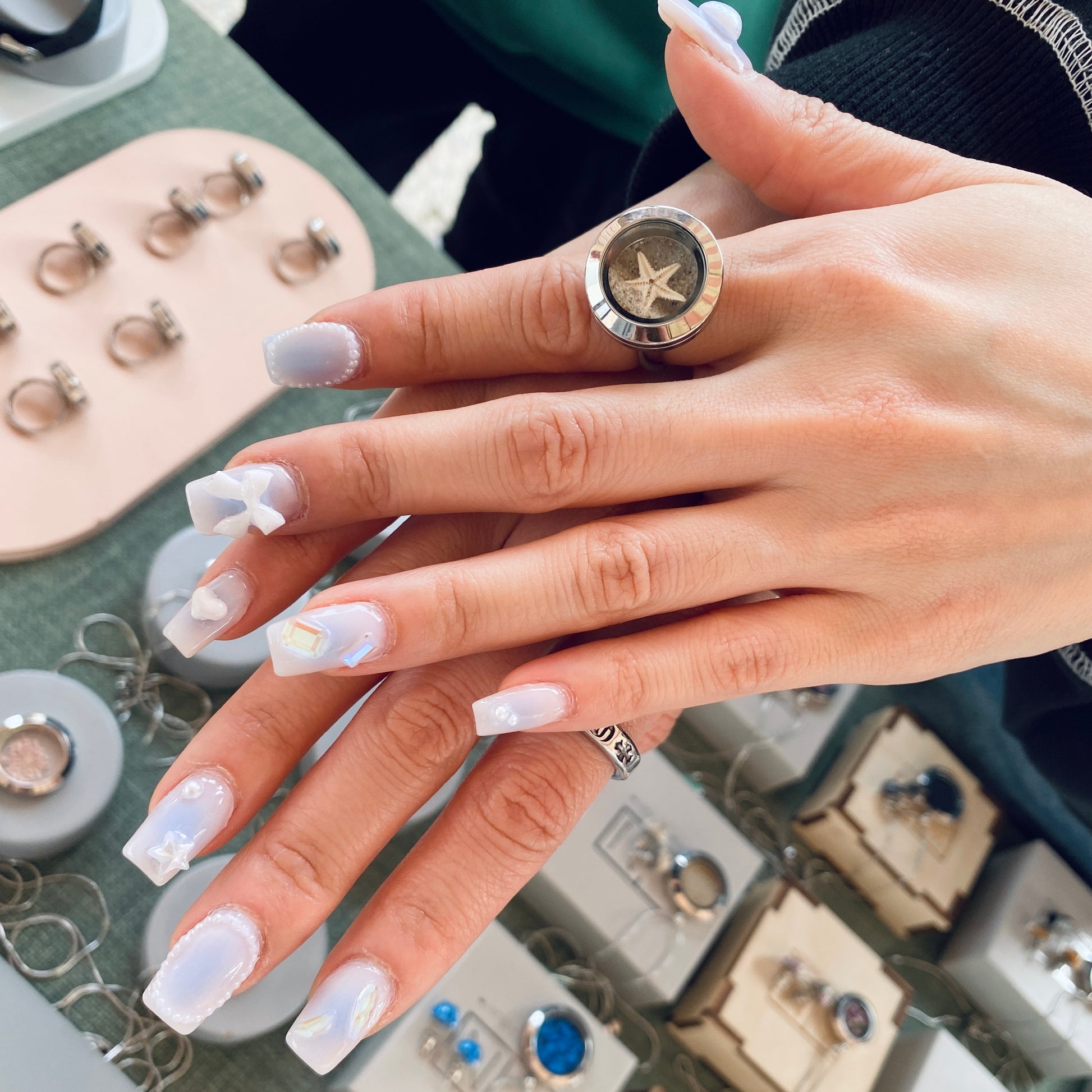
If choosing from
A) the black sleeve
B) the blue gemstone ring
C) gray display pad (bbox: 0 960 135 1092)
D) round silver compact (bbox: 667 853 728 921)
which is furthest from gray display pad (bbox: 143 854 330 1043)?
the black sleeve

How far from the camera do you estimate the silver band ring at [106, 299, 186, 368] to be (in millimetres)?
645

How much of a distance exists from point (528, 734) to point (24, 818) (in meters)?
0.31

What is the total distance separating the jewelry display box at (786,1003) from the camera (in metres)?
0.68

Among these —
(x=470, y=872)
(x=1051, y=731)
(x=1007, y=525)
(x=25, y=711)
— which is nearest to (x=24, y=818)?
(x=25, y=711)

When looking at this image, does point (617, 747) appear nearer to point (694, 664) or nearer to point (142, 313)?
point (694, 664)

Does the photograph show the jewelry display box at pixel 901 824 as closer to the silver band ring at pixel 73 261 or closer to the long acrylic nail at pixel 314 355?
the long acrylic nail at pixel 314 355

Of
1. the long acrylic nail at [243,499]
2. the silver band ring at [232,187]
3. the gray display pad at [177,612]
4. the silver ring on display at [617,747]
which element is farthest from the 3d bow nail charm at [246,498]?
the silver band ring at [232,187]

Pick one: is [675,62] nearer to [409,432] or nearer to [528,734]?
[409,432]

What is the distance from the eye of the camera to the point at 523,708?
18.5 inches

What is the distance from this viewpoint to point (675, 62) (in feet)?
1.61

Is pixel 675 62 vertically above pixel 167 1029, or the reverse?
pixel 675 62

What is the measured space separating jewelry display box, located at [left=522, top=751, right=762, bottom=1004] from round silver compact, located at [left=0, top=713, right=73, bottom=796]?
342 mm

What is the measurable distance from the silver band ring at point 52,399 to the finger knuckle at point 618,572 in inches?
15.1

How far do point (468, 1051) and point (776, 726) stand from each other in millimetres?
357
